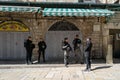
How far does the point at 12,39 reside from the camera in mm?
18453

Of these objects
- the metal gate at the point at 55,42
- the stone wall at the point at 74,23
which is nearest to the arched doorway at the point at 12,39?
the stone wall at the point at 74,23

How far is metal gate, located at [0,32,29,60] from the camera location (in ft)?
60.3

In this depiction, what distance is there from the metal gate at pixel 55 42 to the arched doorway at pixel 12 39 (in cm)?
192

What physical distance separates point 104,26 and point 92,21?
1028 millimetres

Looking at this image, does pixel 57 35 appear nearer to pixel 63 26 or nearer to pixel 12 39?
pixel 63 26

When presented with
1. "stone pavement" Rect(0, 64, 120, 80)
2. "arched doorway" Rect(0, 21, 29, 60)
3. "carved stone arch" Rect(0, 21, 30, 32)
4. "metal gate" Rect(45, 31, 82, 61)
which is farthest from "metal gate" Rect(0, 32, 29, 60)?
"stone pavement" Rect(0, 64, 120, 80)

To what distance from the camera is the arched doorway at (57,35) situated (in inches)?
727

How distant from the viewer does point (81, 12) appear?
601 inches

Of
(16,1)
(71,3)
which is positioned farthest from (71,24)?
(16,1)

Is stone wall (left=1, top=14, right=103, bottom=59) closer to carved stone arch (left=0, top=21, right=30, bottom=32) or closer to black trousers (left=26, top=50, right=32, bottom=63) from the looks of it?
carved stone arch (left=0, top=21, right=30, bottom=32)

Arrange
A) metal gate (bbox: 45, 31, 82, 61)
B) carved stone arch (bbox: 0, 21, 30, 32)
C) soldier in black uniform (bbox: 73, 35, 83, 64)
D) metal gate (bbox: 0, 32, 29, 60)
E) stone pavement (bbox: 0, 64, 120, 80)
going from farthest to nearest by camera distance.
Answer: metal gate (bbox: 45, 31, 82, 61), metal gate (bbox: 0, 32, 29, 60), carved stone arch (bbox: 0, 21, 30, 32), soldier in black uniform (bbox: 73, 35, 83, 64), stone pavement (bbox: 0, 64, 120, 80)

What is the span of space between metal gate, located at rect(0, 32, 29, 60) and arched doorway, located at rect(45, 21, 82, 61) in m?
1.93

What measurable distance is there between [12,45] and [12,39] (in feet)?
1.58

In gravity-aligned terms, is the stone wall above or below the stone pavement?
above
